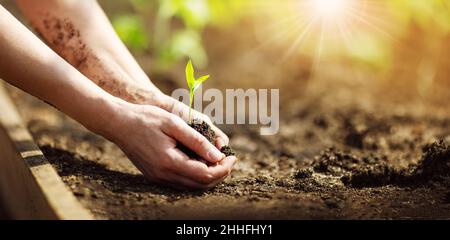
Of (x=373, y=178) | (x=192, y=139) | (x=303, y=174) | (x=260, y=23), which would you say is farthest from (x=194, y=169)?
(x=260, y=23)

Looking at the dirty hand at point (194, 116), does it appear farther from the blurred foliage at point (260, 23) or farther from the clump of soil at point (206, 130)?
the blurred foliage at point (260, 23)

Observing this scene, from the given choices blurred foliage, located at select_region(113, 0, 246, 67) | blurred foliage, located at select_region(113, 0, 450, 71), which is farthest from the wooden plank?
blurred foliage, located at select_region(113, 0, 450, 71)

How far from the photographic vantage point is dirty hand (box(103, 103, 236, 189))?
1.48m

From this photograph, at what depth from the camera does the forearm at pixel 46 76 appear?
4.85ft

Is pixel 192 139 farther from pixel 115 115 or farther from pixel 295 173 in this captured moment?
pixel 295 173

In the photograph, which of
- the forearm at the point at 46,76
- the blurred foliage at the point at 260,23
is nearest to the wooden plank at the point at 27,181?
the forearm at the point at 46,76

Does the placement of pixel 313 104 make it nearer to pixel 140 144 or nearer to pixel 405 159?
pixel 405 159

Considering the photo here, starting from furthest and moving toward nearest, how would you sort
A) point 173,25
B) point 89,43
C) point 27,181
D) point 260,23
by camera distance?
point 173,25
point 260,23
point 89,43
point 27,181

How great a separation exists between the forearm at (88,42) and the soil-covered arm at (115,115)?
0.25 m

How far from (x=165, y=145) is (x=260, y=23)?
9.48 feet

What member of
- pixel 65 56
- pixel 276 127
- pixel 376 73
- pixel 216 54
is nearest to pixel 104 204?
pixel 65 56

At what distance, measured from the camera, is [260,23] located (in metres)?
4.23

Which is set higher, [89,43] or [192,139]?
[89,43]

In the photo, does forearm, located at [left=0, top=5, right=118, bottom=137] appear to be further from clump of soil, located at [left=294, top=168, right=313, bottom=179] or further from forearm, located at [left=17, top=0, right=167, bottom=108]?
clump of soil, located at [left=294, top=168, right=313, bottom=179]
